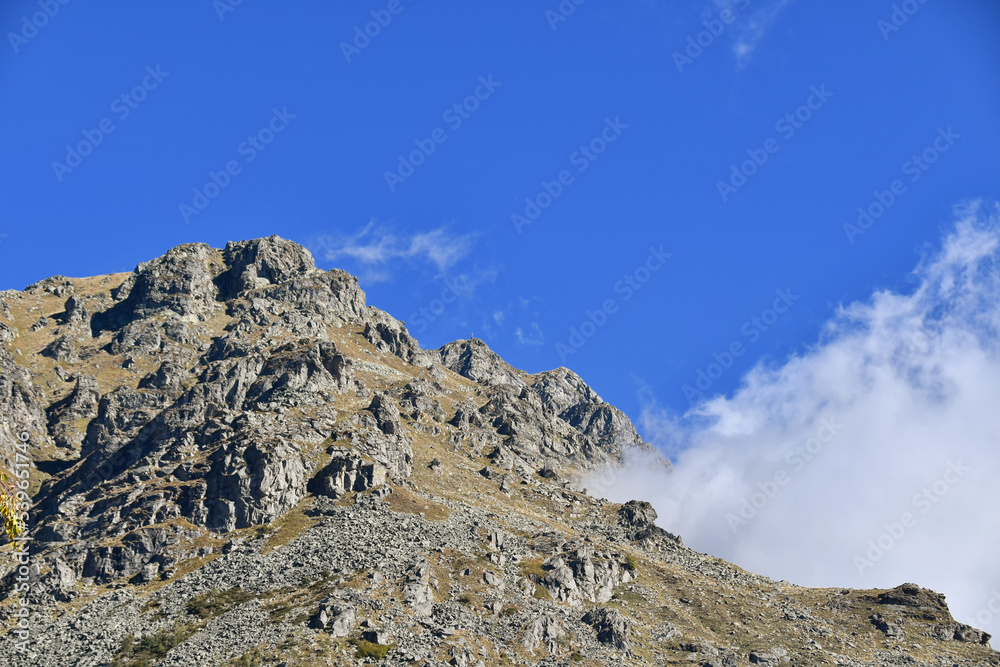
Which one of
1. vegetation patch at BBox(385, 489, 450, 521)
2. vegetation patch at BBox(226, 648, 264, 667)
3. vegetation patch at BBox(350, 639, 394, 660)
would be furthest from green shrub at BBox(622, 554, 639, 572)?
vegetation patch at BBox(226, 648, 264, 667)

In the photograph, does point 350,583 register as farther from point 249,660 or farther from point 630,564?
point 630,564

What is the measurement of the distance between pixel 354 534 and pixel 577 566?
1772 inches

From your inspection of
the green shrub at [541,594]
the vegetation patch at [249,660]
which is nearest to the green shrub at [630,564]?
the green shrub at [541,594]

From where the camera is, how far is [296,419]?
19000cm

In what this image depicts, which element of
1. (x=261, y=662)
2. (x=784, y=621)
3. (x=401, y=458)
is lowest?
(x=261, y=662)

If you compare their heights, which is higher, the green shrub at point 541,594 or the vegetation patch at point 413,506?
the vegetation patch at point 413,506

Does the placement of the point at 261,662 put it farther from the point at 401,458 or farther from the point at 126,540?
the point at 401,458

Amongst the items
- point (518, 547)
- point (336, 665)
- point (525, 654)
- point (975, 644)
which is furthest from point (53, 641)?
point (975, 644)

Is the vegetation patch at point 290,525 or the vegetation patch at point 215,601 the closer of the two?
the vegetation patch at point 215,601

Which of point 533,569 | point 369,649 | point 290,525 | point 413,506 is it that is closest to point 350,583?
point 369,649

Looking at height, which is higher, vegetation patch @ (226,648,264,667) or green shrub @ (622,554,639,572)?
green shrub @ (622,554,639,572)

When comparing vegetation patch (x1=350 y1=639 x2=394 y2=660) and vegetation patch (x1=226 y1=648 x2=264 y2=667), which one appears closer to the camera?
vegetation patch (x1=226 y1=648 x2=264 y2=667)

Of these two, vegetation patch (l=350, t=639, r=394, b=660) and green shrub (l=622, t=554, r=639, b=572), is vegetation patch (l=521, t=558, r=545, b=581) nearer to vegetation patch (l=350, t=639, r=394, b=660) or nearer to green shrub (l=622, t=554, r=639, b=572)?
green shrub (l=622, t=554, r=639, b=572)

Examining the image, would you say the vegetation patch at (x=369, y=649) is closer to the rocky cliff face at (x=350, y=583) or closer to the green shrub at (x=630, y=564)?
the rocky cliff face at (x=350, y=583)
